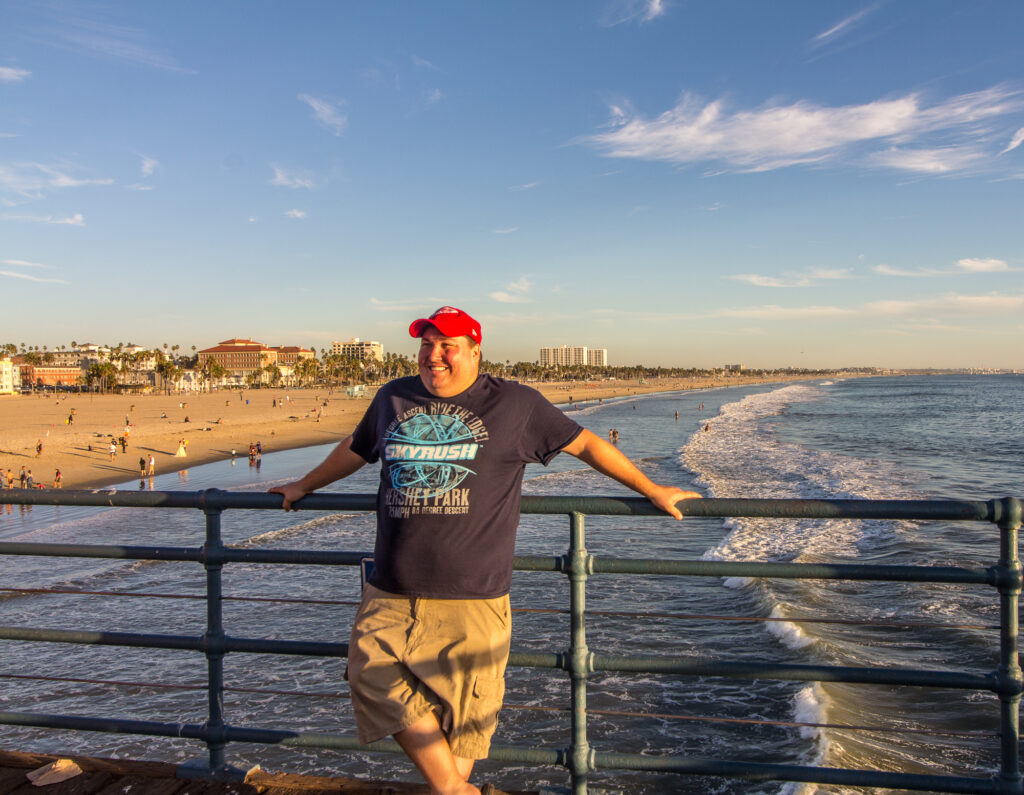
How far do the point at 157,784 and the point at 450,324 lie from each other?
7.45 feet

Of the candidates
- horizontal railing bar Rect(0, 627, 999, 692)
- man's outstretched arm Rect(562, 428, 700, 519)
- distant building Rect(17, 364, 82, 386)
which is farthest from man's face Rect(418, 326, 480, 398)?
distant building Rect(17, 364, 82, 386)

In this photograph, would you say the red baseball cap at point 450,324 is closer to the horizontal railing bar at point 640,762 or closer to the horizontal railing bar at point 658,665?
the horizontal railing bar at point 658,665

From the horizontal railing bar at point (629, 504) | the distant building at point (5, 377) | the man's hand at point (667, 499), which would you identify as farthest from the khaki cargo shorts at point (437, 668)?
the distant building at point (5, 377)

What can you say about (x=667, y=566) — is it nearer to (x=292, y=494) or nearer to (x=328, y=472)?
(x=328, y=472)

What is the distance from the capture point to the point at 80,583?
13695 mm

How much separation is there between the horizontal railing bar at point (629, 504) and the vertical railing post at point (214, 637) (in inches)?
5.4

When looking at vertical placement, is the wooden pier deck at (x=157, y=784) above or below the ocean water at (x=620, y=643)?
above

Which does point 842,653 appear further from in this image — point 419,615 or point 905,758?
point 419,615

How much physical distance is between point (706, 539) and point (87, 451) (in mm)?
33907

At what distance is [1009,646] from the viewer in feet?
7.85

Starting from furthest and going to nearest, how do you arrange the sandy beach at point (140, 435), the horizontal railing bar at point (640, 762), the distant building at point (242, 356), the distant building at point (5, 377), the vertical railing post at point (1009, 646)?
the distant building at point (242, 356) → the distant building at point (5, 377) → the sandy beach at point (140, 435) → the horizontal railing bar at point (640, 762) → the vertical railing post at point (1009, 646)

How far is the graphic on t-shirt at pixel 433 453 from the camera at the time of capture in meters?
2.39

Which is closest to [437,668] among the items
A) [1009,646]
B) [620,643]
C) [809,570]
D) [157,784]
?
[809,570]

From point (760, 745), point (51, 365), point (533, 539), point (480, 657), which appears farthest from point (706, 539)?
point (51, 365)
